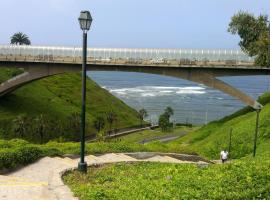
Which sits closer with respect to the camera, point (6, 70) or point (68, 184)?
point (68, 184)

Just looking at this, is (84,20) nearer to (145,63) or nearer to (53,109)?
(145,63)

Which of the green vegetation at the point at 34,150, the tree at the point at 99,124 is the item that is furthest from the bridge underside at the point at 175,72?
the green vegetation at the point at 34,150

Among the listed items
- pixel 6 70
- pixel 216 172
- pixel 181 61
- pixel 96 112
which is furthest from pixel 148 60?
pixel 216 172

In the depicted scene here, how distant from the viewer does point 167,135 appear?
265 feet

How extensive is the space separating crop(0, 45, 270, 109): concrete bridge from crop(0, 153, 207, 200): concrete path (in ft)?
115

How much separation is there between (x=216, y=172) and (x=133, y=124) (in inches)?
2992

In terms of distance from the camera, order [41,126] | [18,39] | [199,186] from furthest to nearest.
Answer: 1. [18,39]
2. [41,126]
3. [199,186]

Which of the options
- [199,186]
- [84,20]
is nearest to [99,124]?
[84,20]

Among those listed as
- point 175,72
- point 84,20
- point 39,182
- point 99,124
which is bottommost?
point 99,124

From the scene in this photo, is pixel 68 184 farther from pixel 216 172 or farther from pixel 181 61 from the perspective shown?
pixel 181 61

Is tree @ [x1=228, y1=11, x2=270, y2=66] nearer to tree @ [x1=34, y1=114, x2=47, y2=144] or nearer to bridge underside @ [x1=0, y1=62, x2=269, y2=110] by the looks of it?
bridge underside @ [x1=0, y1=62, x2=269, y2=110]

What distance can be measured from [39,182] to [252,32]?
35.5 meters

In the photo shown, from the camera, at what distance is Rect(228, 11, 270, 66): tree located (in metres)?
42.3

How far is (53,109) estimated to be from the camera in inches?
3027
